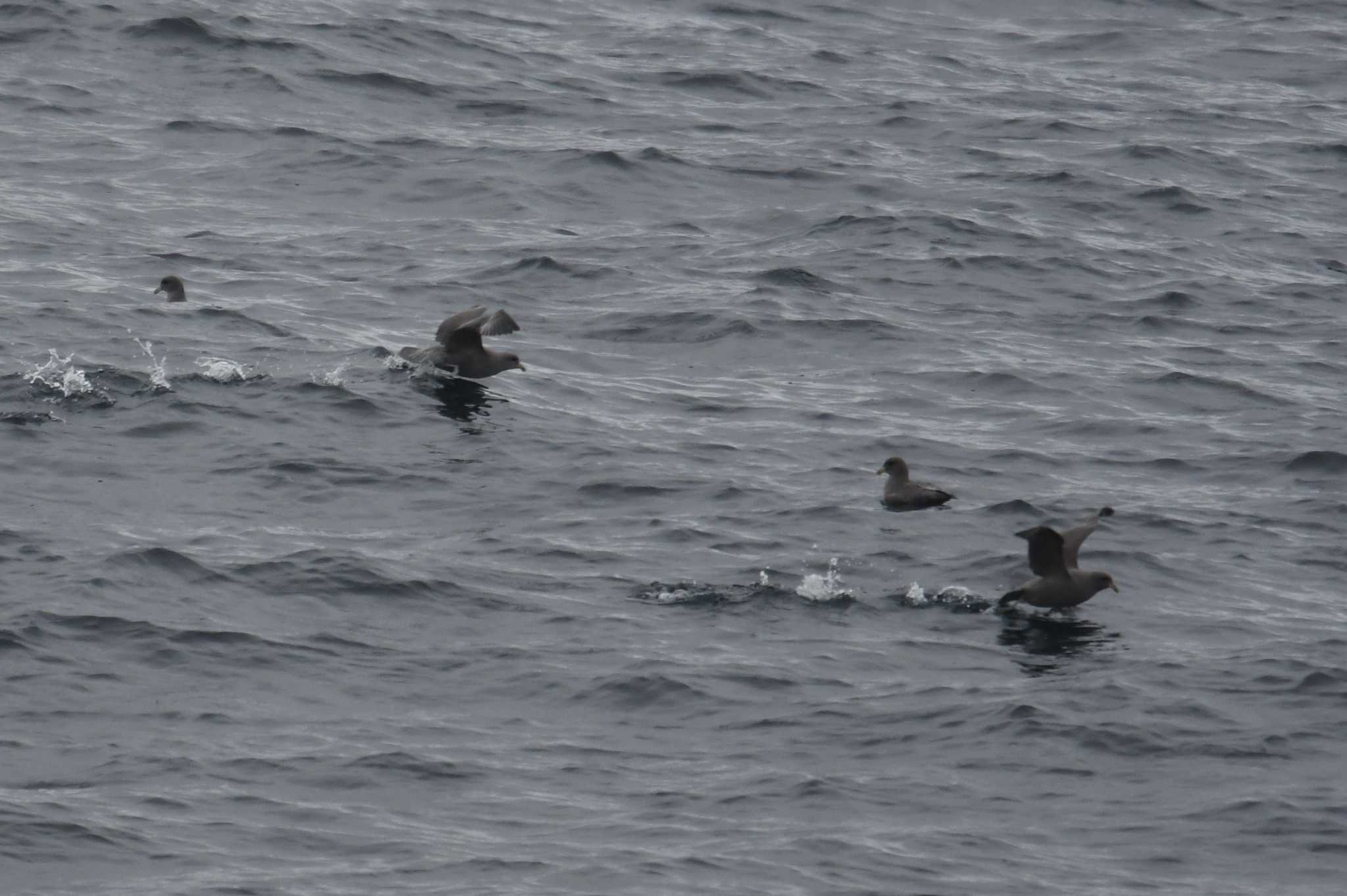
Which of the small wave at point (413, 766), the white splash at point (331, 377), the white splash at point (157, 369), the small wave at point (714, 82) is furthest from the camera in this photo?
the small wave at point (714, 82)

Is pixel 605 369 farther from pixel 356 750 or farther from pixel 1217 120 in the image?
pixel 1217 120

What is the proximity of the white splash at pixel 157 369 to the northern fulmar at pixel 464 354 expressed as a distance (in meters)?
2.10

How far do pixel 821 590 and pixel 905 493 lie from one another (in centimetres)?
208

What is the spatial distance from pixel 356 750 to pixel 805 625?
132 inches

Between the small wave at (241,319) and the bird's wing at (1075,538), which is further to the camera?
the small wave at (241,319)

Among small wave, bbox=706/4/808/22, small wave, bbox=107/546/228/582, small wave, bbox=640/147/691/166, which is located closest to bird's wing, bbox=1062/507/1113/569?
small wave, bbox=107/546/228/582

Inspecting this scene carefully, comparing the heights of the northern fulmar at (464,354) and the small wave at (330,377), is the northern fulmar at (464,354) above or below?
above

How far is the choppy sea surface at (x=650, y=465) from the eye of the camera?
36.1ft

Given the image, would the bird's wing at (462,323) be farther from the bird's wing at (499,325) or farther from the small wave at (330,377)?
the small wave at (330,377)

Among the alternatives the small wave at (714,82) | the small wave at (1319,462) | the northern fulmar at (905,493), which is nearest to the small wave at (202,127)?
the small wave at (714,82)

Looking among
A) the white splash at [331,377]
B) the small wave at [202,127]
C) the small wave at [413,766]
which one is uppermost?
the small wave at [202,127]

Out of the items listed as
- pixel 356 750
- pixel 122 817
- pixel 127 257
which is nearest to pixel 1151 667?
pixel 356 750

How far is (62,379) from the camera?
1669cm

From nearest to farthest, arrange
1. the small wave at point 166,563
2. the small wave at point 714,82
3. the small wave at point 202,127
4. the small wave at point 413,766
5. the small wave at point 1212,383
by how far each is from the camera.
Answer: the small wave at point 413,766, the small wave at point 166,563, the small wave at point 1212,383, the small wave at point 202,127, the small wave at point 714,82
